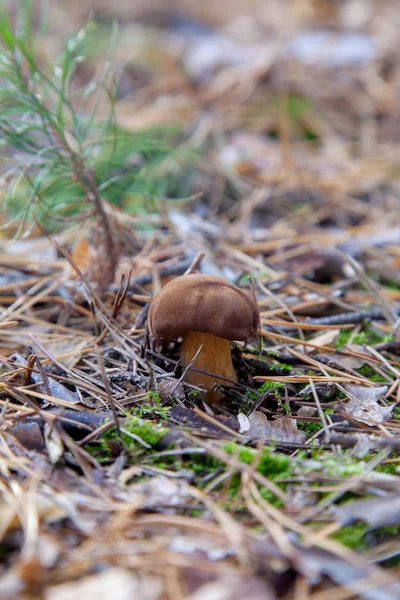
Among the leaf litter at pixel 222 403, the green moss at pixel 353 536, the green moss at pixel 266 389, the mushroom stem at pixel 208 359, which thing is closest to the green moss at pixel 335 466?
the leaf litter at pixel 222 403

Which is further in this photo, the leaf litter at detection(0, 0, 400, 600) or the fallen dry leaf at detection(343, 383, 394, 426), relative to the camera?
the fallen dry leaf at detection(343, 383, 394, 426)

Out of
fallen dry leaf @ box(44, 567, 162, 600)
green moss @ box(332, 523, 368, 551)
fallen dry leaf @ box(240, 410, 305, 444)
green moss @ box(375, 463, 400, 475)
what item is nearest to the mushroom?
fallen dry leaf @ box(240, 410, 305, 444)

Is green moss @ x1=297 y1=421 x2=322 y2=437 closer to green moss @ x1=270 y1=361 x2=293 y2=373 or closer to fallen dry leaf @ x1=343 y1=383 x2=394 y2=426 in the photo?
fallen dry leaf @ x1=343 y1=383 x2=394 y2=426

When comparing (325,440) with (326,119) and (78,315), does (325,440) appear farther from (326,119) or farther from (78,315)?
(326,119)

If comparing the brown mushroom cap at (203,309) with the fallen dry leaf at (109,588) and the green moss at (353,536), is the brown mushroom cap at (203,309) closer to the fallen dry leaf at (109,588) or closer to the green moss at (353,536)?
the green moss at (353,536)

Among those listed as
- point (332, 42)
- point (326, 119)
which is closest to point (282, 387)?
point (326, 119)

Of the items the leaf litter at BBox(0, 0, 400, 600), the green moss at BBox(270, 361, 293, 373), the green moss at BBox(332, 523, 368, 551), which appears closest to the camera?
the leaf litter at BBox(0, 0, 400, 600)
